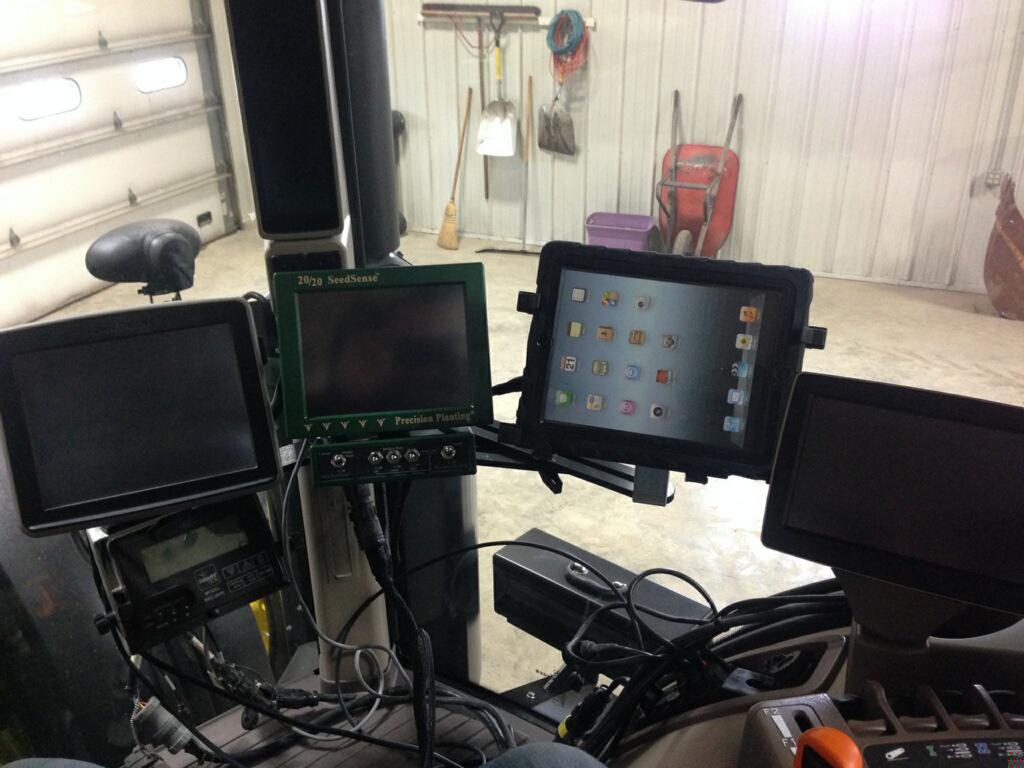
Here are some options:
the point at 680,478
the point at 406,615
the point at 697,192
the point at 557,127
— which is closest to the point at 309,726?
the point at 406,615

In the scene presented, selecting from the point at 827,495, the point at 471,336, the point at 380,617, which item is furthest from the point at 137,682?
the point at 827,495

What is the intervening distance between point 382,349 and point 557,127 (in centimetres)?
383

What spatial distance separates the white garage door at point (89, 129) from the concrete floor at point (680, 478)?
34 centimetres

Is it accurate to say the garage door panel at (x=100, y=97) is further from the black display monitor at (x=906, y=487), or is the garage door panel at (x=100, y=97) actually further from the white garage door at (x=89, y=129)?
the black display monitor at (x=906, y=487)

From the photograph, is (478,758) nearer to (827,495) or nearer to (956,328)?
(827,495)


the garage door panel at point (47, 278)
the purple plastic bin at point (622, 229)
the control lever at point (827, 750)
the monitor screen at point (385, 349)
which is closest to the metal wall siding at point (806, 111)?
the purple plastic bin at point (622, 229)

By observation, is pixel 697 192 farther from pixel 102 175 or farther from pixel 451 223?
pixel 102 175

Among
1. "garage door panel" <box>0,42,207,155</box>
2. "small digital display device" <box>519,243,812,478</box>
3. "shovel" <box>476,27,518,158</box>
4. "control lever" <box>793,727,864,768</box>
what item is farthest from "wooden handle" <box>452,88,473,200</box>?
"control lever" <box>793,727,864,768</box>

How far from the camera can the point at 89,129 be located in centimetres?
413

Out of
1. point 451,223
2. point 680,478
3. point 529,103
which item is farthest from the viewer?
point 451,223

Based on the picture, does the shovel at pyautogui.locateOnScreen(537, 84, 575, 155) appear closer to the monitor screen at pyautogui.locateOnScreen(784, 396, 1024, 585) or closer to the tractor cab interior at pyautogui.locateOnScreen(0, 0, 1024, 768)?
the tractor cab interior at pyautogui.locateOnScreen(0, 0, 1024, 768)

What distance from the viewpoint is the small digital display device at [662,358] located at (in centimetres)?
96

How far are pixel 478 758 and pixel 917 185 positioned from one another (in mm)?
3936

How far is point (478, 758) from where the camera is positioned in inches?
46.2
